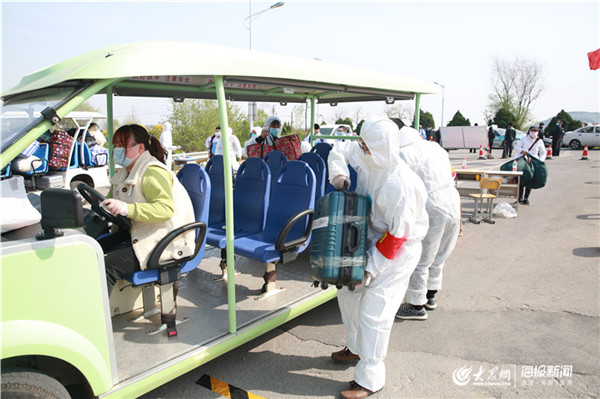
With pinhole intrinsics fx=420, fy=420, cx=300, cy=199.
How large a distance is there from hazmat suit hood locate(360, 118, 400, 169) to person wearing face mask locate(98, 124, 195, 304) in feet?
4.70

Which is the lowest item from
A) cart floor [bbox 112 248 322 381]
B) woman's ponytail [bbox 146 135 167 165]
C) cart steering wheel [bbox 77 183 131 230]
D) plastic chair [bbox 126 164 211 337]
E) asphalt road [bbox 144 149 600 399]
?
asphalt road [bbox 144 149 600 399]

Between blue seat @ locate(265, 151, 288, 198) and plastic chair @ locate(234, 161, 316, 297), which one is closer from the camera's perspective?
plastic chair @ locate(234, 161, 316, 297)

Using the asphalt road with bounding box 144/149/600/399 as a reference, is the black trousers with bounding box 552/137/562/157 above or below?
above

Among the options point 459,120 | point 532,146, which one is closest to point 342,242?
point 532,146

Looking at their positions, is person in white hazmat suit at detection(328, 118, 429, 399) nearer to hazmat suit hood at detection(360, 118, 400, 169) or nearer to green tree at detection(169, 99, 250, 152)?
hazmat suit hood at detection(360, 118, 400, 169)

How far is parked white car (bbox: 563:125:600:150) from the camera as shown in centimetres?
2730

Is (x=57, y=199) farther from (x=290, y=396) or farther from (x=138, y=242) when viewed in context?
(x=290, y=396)

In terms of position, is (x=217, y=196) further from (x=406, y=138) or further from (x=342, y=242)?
(x=342, y=242)

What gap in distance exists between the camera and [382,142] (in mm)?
2783

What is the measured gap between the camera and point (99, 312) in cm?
229

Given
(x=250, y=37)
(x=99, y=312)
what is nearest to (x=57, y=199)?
(x=99, y=312)

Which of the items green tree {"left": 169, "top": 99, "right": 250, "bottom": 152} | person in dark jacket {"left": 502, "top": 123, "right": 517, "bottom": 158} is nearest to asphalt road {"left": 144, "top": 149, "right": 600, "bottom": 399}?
green tree {"left": 169, "top": 99, "right": 250, "bottom": 152}

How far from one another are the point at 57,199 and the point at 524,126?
52051mm

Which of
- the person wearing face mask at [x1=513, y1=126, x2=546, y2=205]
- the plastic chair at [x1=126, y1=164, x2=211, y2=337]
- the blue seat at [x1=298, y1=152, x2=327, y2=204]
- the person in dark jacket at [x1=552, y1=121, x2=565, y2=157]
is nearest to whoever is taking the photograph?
the plastic chair at [x1=126, y1=164, x2=211, y2=337]
